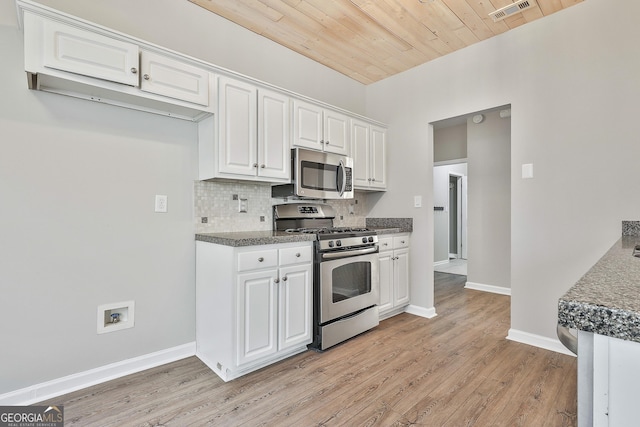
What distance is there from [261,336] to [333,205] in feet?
5.77

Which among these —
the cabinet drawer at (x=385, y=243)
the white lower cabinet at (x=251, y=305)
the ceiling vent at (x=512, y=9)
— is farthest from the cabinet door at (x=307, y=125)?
the ceiling vent at (x=512, y=9)

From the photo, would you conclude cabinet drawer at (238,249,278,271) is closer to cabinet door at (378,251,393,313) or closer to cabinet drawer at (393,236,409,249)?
cabinet door at (378,251,393,313)

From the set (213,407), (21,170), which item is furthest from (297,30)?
(213,407)

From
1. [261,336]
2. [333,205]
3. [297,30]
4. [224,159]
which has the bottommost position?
[261,336]

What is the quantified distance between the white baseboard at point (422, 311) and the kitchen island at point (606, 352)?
298cm

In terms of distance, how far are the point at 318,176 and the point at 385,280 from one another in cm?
124

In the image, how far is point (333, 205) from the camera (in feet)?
11.8

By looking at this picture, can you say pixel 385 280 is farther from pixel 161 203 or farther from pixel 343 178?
pixel 161 203

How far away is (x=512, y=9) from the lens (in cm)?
253

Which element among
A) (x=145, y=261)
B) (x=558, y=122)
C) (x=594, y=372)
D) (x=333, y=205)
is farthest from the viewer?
(x=333, y=205)

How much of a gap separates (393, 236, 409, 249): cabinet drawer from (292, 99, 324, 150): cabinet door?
1.22 m

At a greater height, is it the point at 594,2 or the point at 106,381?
the point at 594,2

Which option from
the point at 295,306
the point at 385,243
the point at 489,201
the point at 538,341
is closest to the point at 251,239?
the point at 295,306

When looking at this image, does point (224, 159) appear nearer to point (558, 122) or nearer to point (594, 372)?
point (594, 372)
